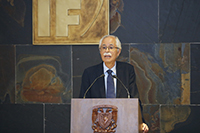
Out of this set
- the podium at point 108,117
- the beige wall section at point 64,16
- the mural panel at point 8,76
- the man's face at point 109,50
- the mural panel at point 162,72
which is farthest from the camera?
the mural panel at point 8,76

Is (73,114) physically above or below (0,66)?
below

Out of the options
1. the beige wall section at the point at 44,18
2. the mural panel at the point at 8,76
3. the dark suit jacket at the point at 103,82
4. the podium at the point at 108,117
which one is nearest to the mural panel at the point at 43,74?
the mural panel at the point at 8,76

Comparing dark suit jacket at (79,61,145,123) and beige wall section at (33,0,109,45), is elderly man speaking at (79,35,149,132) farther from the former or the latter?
beige wall section at (33,0,109,45)

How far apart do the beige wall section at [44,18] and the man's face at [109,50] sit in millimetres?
1303

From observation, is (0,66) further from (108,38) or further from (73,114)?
(73,114)

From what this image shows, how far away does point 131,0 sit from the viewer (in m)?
4.21

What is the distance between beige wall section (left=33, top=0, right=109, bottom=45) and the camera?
4184mm

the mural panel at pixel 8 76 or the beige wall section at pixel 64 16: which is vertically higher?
the beige wall section at pixel 64 16

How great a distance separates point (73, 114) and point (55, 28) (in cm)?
218

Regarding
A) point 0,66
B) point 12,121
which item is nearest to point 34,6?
point 0,66

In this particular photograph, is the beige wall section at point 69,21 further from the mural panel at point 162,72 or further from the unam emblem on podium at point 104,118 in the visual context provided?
the unam emblem on podium at point 104,118

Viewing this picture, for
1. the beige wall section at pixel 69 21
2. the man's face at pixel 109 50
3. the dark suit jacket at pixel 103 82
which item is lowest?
the dark suit jacket at pixel 103 82

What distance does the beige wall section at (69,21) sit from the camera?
4.18m

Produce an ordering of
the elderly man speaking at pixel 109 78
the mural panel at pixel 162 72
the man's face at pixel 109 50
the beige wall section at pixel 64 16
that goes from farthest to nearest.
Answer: the beige wall section at pixel 64 16
the mural panel at pixel 162 72
the man's face at pixel 109 50
the elderly man speaking at pixel 109 78
